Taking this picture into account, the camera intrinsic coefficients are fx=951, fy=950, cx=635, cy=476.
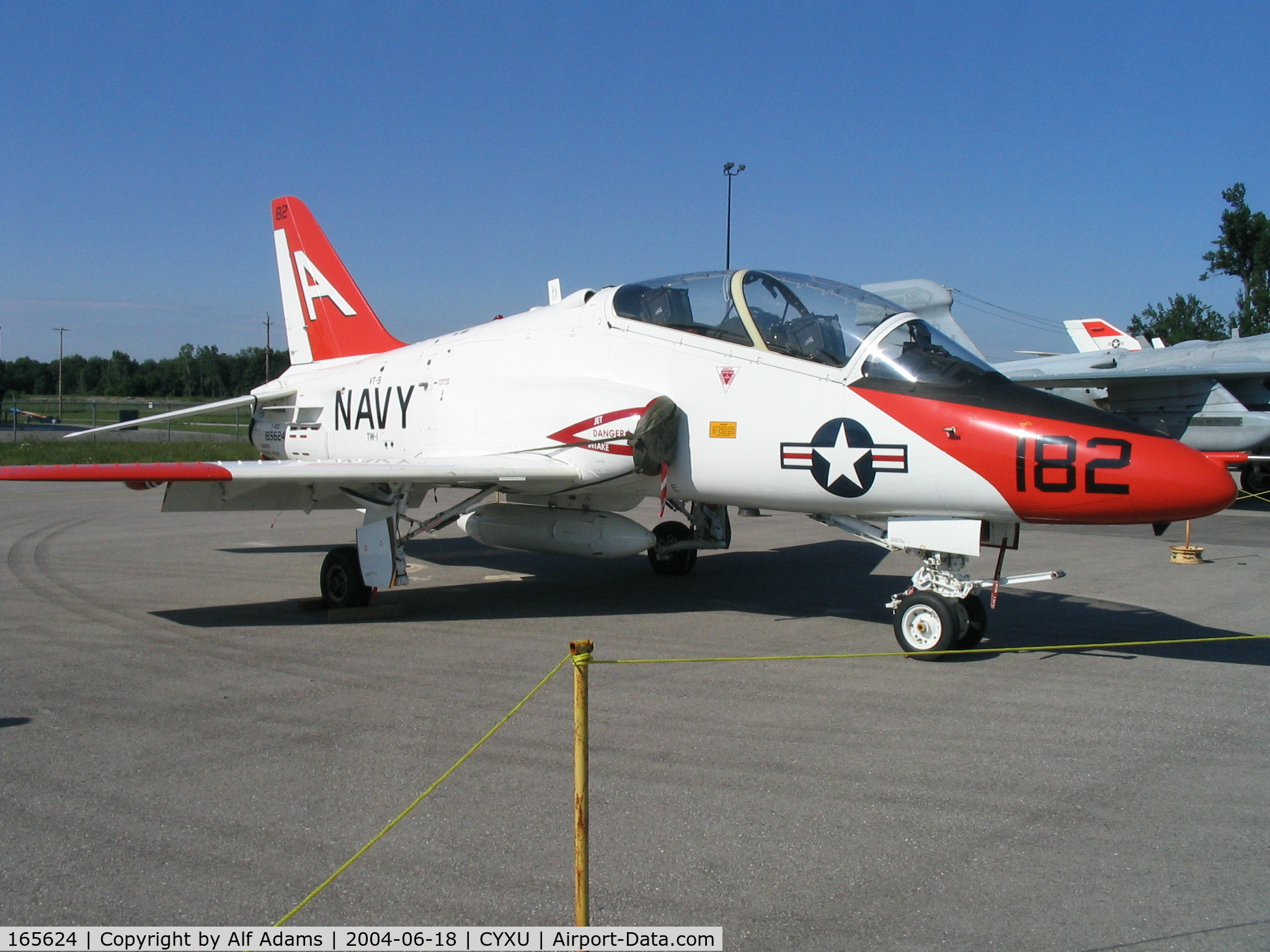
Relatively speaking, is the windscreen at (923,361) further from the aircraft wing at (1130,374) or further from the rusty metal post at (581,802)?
the aircraft wing at (1130,374)

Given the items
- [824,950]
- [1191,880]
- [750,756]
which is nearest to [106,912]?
[824,950]

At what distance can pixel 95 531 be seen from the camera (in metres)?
14.6

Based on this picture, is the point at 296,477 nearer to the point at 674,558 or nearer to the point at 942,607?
the point at 674,558

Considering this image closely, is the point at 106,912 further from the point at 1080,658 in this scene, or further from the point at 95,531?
the point at 95,531

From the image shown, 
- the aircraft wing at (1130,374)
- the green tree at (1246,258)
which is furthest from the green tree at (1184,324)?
the aircraft wing at (1130,374)

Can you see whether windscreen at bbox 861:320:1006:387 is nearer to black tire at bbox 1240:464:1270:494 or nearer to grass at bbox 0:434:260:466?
black tire at bbox 1240:464:1270:494

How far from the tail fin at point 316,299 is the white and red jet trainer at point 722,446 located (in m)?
2.21

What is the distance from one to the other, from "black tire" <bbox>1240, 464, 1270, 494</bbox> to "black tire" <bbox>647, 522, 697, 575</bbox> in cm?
1809

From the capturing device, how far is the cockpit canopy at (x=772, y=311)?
746 centimetres

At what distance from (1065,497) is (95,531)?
45.5 ft

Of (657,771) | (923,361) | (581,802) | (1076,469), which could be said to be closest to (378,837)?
(581,802)

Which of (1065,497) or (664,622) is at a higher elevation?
(1065,497)
